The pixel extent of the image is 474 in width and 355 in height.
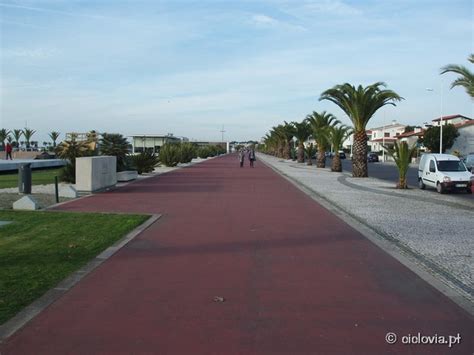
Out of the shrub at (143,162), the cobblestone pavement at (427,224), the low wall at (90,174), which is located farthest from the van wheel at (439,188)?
the shrub at (143,162)

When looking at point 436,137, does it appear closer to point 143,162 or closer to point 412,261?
point 143,162

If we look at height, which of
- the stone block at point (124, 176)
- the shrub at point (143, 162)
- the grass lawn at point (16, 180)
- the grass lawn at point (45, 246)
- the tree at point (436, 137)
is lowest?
the grass lawn at point (45, 246)

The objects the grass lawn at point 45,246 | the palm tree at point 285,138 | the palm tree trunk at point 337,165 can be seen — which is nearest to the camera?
the grass lawn at point 45,246

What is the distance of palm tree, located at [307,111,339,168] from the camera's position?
4544 cm

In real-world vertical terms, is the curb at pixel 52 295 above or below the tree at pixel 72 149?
below

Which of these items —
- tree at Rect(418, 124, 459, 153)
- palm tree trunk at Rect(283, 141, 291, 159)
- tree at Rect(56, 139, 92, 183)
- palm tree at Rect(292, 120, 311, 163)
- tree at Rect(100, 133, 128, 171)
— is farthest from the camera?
palm tree trunk at Rect(283, 141, 291, 159)

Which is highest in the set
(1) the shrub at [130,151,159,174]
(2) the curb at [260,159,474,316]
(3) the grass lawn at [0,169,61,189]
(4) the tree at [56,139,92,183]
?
(4) the tree at [56,139,92,183]

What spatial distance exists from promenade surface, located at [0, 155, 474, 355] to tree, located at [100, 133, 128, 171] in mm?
17233

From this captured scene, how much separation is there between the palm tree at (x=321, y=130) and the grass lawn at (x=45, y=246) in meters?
33.5

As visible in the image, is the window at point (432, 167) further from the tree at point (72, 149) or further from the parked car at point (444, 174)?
the tree at point (72, 149)

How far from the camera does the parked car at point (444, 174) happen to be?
68.8ft

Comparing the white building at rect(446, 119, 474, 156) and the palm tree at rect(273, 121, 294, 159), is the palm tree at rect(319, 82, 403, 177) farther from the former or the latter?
the white building at rect(446, 119, 474, 156)

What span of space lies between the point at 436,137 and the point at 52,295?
65.5 metres

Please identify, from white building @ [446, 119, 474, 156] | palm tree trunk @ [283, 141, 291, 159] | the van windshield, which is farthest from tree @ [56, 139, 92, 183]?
white building @ [446, 119, 474, 156]
